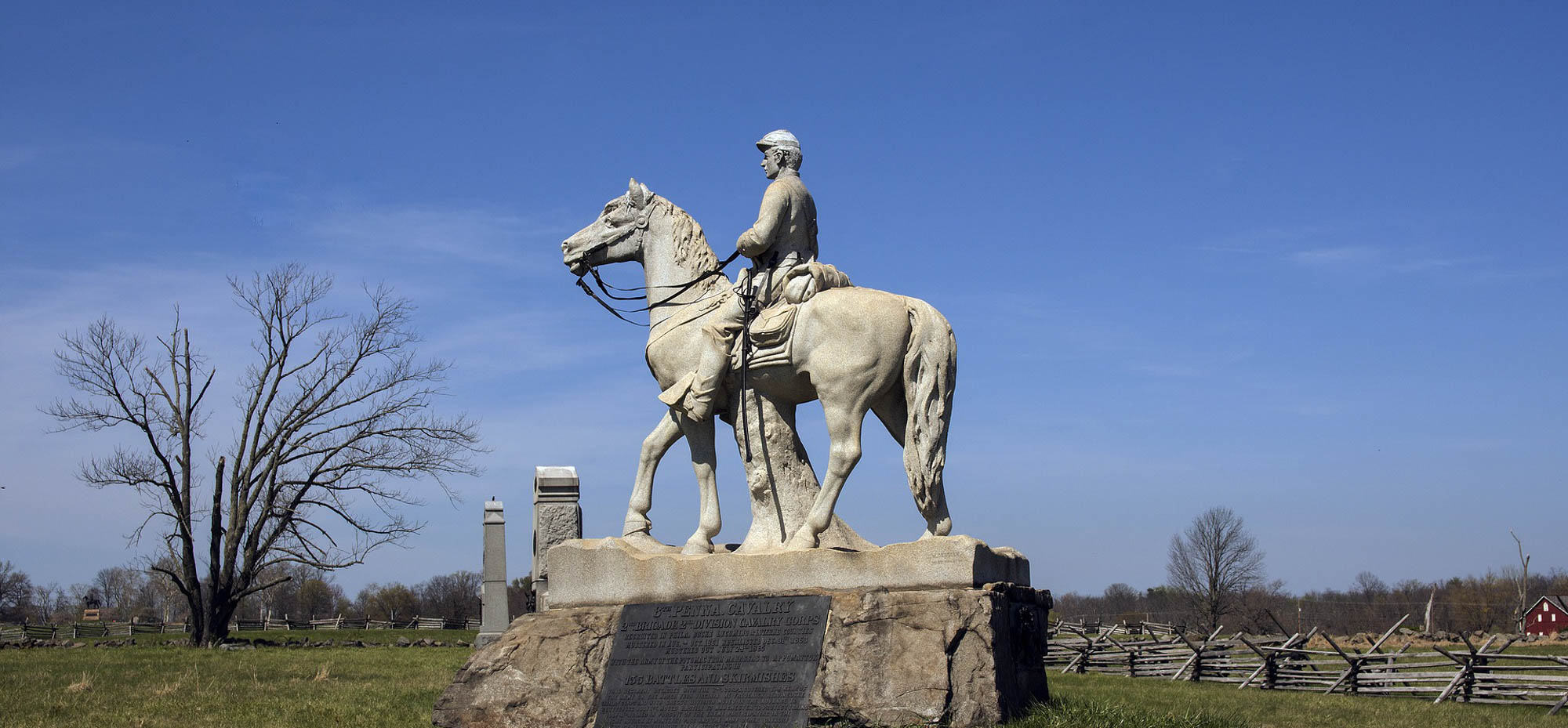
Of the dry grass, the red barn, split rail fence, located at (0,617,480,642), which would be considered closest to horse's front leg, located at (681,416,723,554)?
the dry grass

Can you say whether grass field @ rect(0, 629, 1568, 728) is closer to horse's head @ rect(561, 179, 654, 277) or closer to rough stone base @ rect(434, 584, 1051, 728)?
rough stone base @ rect(434, 584, 1051, 728)

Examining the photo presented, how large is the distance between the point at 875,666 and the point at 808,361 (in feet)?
6.22

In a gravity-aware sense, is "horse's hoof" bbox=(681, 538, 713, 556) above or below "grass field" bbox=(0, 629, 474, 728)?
above

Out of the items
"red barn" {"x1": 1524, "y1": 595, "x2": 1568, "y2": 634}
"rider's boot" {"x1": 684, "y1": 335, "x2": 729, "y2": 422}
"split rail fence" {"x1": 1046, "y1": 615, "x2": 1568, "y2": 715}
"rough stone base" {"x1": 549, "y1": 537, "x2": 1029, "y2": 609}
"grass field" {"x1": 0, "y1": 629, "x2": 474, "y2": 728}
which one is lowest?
"red barn" {"x1": 1524, "y1": 595, "x2": 1568, "y2": 634}

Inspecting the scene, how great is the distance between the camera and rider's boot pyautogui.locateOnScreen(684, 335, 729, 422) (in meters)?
7.78

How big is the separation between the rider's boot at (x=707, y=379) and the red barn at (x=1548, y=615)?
40077mm

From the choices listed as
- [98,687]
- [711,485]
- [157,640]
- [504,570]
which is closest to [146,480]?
[157,640]

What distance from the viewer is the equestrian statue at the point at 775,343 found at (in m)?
7.38

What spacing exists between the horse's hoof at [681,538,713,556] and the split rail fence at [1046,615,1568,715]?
8412 mm

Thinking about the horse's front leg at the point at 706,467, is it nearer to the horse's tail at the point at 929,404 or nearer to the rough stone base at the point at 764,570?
the rough stone base at the point at 764,570

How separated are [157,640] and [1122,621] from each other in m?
22.3

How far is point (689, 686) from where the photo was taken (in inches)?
275

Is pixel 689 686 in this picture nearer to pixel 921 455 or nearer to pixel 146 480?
pixel 921 455

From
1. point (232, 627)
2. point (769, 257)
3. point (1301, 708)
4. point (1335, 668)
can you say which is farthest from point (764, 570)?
point (232, 627)
